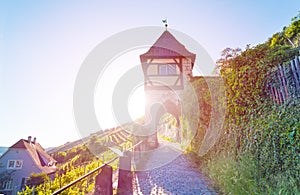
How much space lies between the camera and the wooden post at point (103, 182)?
2.54 meters

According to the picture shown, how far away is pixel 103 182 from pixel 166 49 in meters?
10.1

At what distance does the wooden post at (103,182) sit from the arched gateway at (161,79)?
7615 mm

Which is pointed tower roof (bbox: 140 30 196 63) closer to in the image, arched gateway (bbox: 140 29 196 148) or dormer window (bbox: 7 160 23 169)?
arched gateway (bbox: 140 29 196 148)

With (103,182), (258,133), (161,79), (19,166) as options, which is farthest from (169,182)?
(19,166)

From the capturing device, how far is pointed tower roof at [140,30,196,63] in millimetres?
10977

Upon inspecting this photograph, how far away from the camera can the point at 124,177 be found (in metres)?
3.83

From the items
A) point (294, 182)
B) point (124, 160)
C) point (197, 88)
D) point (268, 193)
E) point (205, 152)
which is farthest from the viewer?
point (197, 88)

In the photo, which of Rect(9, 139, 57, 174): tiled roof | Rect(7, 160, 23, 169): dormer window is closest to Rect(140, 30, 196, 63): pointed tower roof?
Rect(9, 139, 57, 174): tiled roof

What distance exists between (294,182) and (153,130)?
354 inches

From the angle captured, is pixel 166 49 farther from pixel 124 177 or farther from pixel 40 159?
pixel 40 159

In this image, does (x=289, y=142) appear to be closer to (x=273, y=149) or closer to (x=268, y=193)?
(x=273, y=149)

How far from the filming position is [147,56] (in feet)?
35.7

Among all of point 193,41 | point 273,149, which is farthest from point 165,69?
point 273,149

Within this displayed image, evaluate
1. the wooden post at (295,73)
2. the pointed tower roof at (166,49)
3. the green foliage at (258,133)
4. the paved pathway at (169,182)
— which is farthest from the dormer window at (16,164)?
the wooden post at (295,73)
